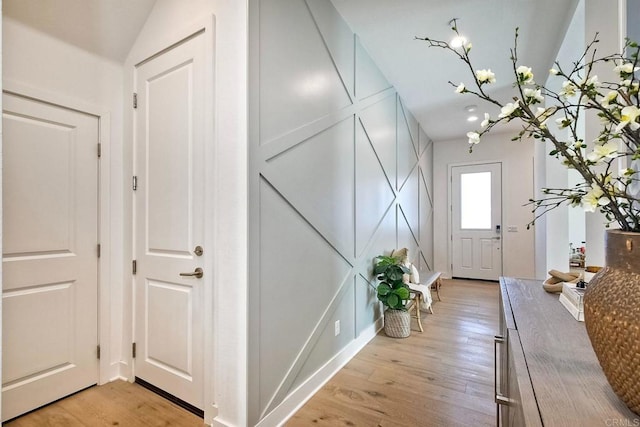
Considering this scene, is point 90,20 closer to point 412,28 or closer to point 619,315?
point 412,28

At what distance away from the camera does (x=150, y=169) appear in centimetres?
209

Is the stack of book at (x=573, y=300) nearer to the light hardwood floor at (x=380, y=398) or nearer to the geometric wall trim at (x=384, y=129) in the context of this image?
the light hardwood floor at (x=380, y=398)

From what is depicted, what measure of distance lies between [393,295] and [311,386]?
4.11 ft

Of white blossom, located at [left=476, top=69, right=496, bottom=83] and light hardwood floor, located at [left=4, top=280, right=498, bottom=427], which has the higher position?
white blossom, located at [left=476, top=69, right=496, bottom=83]

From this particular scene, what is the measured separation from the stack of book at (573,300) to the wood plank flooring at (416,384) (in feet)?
3.30

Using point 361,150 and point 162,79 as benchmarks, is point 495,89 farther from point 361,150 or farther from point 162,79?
point 162,79

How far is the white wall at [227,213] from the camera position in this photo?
156cm

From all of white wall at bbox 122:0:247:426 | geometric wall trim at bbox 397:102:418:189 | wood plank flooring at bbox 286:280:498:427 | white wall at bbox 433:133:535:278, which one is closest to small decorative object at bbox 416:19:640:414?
white wall at bbox 122:0:247:426

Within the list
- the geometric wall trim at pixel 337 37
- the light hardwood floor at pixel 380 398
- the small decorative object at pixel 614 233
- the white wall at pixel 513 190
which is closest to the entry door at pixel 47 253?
the light hardwood floor at pixel 380 398

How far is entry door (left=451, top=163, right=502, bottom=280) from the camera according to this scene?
5.70 meters

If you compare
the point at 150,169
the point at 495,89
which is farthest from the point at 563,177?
the point at 150,169

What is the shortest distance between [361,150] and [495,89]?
2.39 metres

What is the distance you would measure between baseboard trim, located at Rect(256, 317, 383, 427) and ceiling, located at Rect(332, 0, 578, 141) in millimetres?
2853

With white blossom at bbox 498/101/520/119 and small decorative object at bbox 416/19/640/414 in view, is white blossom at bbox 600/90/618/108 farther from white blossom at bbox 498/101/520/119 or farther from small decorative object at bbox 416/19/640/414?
white blossom at bbox 498/101/520/119
